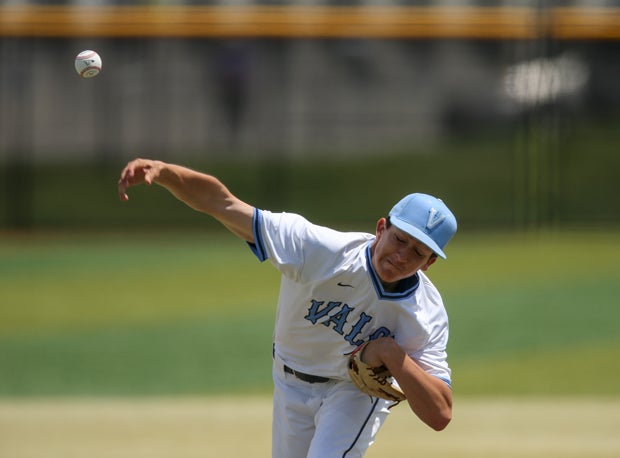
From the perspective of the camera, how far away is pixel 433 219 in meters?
4.52

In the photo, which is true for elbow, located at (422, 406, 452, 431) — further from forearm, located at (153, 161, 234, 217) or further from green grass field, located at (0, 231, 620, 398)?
green grass field, located at (0, 231, 620, 398)

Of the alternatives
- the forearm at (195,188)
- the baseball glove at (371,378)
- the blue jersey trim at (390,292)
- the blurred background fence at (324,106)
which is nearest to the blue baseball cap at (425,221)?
the blue jersey trim at (390,292)

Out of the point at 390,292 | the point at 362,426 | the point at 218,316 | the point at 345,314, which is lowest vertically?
the point at 218,316

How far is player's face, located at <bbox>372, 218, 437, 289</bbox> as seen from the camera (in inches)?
177

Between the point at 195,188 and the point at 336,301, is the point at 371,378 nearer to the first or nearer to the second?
the point at 336,301

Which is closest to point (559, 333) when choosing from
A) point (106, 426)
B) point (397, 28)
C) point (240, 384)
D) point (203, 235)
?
point (240, 384)

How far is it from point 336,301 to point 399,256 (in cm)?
39

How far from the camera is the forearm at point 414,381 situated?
450 cm

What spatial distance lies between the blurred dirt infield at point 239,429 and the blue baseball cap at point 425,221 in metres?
2.64

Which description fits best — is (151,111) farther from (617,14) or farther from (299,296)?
(299,296)

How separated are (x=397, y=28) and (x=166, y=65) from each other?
176 inches

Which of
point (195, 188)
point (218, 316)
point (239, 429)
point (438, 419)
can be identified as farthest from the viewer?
point (218, 316)

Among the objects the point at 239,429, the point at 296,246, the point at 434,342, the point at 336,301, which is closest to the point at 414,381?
the point at 434,342

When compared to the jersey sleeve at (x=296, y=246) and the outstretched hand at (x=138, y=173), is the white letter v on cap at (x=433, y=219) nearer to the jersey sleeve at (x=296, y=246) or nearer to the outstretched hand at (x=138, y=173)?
the jersey sleeve at (x=296, y=246)
